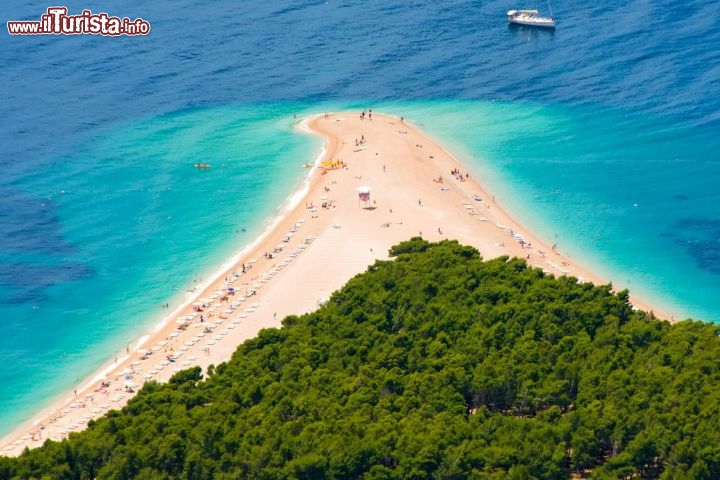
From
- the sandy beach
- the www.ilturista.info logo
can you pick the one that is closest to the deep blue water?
the www.ilturista.info logo

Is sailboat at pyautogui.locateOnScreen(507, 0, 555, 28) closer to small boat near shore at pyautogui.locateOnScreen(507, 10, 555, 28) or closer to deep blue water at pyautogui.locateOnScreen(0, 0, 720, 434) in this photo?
small boat near shore at pyautogui.locateOnScreen(507, 10, 555, 28)

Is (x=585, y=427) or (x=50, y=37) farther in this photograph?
(x=50, y=37)

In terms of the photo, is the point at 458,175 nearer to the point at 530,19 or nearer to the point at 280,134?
the point at 280,134

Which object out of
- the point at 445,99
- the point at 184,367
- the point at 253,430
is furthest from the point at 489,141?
the point at 253,430

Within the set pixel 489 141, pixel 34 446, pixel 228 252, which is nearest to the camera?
pixel 34 446

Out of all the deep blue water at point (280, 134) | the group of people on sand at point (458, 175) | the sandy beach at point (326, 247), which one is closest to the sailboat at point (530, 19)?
the deep blue water at point (280, 134)

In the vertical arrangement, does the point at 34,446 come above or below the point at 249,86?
below

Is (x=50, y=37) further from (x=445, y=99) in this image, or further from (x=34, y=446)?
(x=34, y=446)
